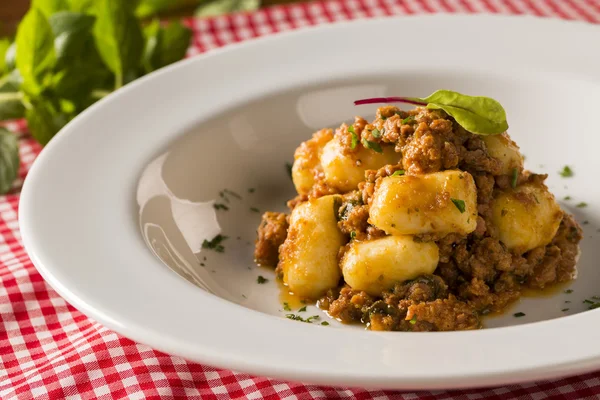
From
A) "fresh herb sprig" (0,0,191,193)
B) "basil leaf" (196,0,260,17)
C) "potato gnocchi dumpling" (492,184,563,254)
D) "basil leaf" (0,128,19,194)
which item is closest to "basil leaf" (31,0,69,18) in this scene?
"fresh herb sprig" (0,0,191,193)

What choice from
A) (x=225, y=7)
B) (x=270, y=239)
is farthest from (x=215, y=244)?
(x=225, y=7)

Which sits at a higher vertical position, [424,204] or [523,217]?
[424,204]

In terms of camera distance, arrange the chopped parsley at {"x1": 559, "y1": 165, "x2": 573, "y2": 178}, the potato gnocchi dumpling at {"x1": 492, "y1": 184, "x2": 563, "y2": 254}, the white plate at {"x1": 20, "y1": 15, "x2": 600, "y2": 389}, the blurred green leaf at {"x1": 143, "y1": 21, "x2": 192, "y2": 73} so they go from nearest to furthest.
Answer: the white plate at {"x1": 20, "y1": 15, "x2": 600, "y2": 389} < the potato gnocchi dumpling at {"x1": 492, "y1": 184, "x2": 563, "y2": 254} < the chopped parsley at {"x1": 559, "y1": 165, "x2": 573, "y2": 178} < the blurred green leaf at {"x1": 143, "y1": 21, "x2": 192, "y2": 73}

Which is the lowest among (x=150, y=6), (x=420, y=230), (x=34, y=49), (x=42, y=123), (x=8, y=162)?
(x=8, y=162)

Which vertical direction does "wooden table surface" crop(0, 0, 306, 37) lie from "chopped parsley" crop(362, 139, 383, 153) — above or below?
below

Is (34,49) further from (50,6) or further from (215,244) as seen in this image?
(215,244)

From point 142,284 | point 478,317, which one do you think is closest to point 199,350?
point 142,284

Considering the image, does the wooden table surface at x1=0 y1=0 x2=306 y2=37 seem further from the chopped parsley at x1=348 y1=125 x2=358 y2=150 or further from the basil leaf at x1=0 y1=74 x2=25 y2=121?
the chopped parsley at x1=348 y1=125 x2=358 y2=150
